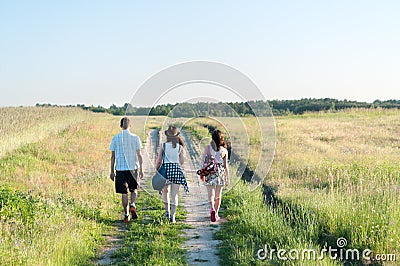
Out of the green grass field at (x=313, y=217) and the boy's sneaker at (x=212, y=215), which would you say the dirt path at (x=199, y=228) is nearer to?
the boy's sneaker at (x=212, y=215)

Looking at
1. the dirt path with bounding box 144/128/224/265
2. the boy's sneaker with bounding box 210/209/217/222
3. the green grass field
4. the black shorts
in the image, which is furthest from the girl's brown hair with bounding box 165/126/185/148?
the green grass field

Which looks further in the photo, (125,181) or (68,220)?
(125,181)

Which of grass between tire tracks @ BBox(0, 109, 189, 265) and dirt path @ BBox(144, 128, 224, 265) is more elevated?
grass between tire tracks @ BBox(0, 109, 189, 265)

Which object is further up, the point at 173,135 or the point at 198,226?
the point at 173,135

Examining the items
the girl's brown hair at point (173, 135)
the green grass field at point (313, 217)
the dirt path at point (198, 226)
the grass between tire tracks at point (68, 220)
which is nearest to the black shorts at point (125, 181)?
the grass between tire tracks at point (68, 220)

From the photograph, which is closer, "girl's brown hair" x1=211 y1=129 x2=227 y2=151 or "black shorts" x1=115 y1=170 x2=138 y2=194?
"black shorts" x1=115 y1=170 x2=138 y2=194

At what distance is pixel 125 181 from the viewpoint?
10.4 m

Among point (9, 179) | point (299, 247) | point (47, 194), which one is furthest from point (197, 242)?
point (9, 179)

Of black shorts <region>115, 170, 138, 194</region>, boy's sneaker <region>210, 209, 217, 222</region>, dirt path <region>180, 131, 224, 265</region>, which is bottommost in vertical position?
dirt path <region>180, 131, 224, 265</region>

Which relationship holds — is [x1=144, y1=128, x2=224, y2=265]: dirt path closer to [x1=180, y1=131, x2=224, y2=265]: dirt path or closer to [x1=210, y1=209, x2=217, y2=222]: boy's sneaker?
A: [x1=180, y1=131, x2=224, y2=265]: dirt path

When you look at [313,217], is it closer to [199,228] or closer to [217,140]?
[199,228]

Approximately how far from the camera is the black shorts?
10391 mm

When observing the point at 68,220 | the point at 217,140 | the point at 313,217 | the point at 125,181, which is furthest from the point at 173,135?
the point at 313,217

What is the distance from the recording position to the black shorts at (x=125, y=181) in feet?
34.1
